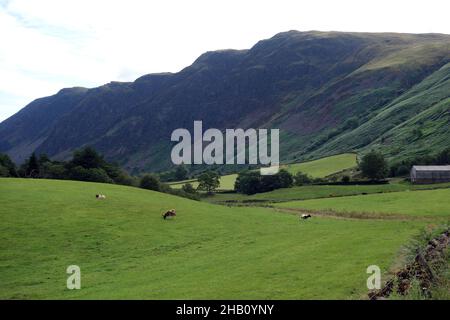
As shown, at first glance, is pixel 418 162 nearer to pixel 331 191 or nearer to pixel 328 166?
pixel 328 166

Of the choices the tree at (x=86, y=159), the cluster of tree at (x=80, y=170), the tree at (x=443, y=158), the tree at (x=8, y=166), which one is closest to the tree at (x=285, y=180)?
the cluster of tree at (x=80, y=170)

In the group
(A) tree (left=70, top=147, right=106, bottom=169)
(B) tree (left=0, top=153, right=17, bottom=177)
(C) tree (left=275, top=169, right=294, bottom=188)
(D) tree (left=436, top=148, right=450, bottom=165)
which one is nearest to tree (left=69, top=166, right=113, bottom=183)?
(A) tree (left=70, top=147, right=106, bottom=169)

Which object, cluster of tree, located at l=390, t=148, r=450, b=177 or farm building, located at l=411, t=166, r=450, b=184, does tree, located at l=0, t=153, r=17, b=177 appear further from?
cluster of tree, located at l=390, t=148, r=450, b=177

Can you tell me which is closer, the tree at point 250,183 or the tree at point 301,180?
the tree at point 250,183

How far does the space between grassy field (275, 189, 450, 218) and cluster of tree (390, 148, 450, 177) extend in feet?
252

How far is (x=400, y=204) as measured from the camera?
202ft

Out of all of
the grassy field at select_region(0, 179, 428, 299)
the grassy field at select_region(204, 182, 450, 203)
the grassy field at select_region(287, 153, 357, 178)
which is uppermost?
the grassy field at select_region(287, 153, 357, 178)

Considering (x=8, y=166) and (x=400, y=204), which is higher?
(x=8, y=166)

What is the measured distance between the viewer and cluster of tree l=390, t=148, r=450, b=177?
5655 inches

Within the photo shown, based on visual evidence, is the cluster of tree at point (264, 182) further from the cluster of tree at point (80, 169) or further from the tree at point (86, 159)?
the tree at point (86, 159)

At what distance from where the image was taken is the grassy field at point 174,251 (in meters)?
23.5

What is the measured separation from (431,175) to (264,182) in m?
48.5

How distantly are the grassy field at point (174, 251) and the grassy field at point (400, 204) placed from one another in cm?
1140

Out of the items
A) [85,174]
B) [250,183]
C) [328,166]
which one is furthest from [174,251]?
[328,166]
